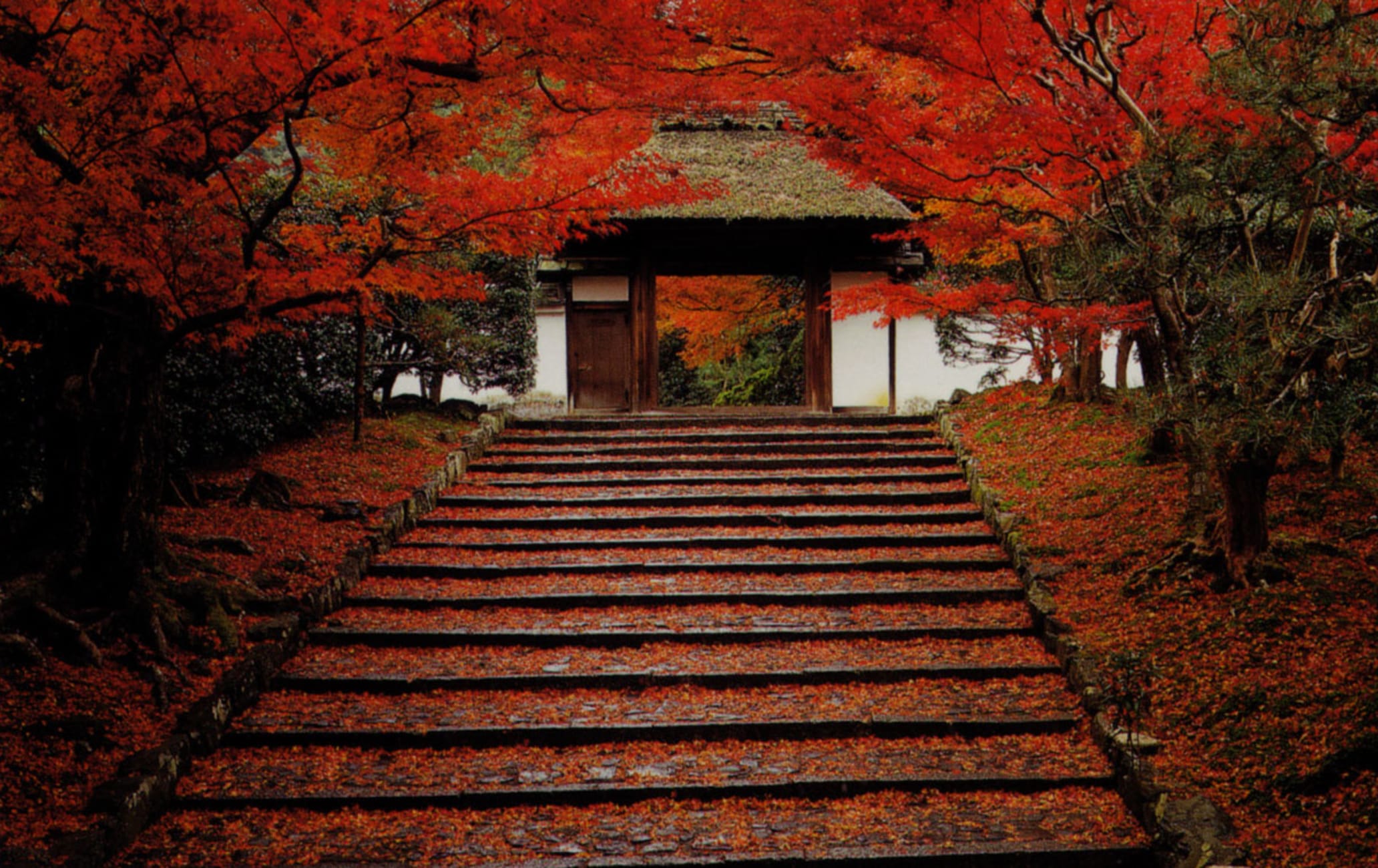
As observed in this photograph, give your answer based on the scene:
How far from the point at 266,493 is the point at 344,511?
2.89 ft

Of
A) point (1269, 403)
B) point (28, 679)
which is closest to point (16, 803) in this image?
point (28, 679)

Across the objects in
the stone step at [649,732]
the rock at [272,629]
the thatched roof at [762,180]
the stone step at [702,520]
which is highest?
the thatched roof at [762,180]

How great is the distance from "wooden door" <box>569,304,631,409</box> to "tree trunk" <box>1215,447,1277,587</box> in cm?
1115

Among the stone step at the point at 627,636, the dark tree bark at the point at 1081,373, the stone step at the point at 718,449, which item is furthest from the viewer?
the dark tree bark at the point at 1081,373

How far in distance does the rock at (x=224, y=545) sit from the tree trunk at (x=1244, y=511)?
8575 millimetres

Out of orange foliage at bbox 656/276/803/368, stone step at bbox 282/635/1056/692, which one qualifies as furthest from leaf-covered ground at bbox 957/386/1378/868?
orange foliage at bbox 656/276/803/368

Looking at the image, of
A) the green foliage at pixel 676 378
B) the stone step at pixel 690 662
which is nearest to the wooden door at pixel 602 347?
the green foliage at pixel 676 378

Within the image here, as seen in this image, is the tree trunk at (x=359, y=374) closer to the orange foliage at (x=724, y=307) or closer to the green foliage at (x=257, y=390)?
the green foliage at (x=257, y=390)

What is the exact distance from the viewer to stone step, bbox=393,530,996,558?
10.5 m

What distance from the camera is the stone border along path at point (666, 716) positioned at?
555 cm

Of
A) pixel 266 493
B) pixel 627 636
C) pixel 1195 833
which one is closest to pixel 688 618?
pixel 627 636

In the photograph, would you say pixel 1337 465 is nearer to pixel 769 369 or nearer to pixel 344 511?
pixel 344 511

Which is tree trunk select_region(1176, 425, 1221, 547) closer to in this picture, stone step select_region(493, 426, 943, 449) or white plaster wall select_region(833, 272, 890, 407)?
stone step select_region(493, 426, 943, 449)

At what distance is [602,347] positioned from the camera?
1706 cm
